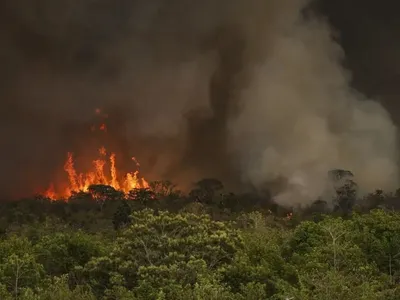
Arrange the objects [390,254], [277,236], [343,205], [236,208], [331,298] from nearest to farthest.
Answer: [331,298], [390,254], [277,236], [236,208], [343,205]

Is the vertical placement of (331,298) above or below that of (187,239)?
below

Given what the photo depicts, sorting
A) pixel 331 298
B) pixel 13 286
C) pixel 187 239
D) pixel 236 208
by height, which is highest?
pixel 236 208

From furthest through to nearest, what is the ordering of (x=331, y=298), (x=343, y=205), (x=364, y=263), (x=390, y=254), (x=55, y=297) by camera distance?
1. (x=343, y=205)
2. (x=390, y=254)
3. (x=364, y=263)
4. (x=55, y=297)
5. (x=331, y=298)

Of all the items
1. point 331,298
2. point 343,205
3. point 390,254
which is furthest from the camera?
point 343,205

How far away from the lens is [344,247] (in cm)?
4725

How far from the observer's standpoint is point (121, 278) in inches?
1860

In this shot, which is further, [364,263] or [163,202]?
[163,202]

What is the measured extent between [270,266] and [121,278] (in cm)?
1302

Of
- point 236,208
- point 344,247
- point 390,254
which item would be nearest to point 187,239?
point 344,247

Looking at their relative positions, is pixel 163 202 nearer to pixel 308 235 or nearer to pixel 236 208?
pixel 236 208

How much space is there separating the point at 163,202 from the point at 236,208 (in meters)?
22.4

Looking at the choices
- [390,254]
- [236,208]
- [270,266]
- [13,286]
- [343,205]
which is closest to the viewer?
[13,286]

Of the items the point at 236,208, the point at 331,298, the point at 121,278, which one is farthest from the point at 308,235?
the point at 236,208

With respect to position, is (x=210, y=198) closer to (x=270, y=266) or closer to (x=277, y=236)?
(x=277, y=236)
